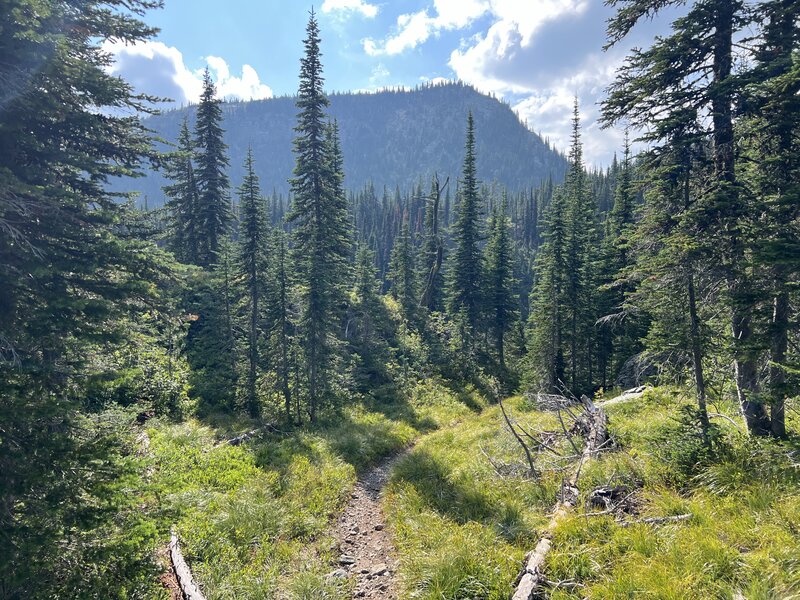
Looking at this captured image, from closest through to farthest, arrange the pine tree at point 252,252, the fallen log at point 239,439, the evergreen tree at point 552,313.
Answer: the fallen log at point 239,439, the pine tree at point 252,252, the evergreen tree at point 552,313

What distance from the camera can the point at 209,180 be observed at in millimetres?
31812

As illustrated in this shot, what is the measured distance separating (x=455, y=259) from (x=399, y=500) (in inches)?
1132

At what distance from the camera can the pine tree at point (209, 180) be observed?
103 ft

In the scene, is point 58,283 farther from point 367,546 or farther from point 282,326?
point 282,326

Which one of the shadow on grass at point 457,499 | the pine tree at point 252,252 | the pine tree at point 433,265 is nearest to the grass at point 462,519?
the shadow on grass at point 457,499

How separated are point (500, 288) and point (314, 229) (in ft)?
65.6

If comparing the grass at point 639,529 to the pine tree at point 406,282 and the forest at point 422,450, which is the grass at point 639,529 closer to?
the forest at point 422,450

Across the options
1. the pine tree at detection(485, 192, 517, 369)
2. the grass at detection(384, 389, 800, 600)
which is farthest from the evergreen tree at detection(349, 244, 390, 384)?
the grass at detection(384, 389, 800, 600)

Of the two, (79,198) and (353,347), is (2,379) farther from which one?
(353,347)

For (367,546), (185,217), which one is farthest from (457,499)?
(185,217)

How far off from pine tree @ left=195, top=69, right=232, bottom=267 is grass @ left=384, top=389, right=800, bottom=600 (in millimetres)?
27624

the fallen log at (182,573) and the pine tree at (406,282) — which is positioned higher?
the pine tree at (406,282)

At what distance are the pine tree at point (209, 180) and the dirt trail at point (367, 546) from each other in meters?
25.7

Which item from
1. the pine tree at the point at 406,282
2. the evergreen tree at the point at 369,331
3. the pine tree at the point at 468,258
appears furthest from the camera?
the pine tree at the point at 406,282
